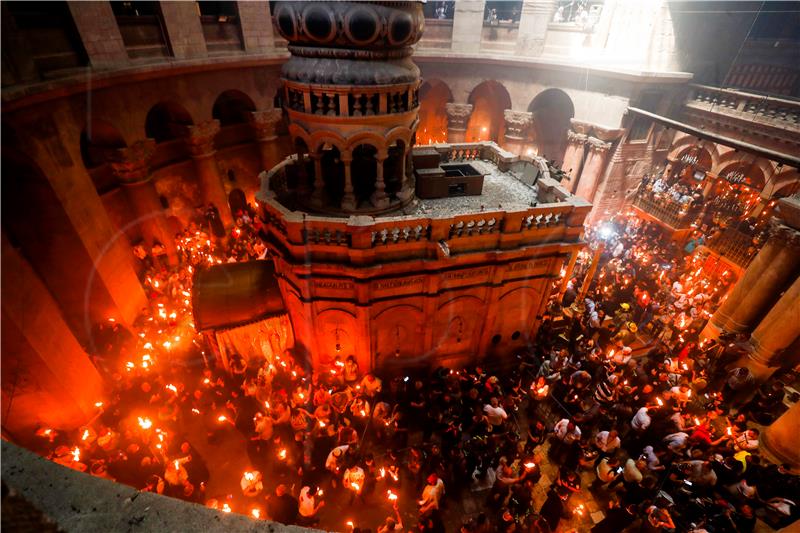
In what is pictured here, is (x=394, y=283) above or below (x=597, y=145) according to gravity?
below

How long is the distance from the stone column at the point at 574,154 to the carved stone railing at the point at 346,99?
1280 cm

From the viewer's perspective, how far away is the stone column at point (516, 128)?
20578mm

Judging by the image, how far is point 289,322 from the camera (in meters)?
11.9

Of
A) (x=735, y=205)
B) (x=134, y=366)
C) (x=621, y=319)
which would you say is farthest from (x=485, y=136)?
(x=134, y=366)

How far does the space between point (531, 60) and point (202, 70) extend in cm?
1534

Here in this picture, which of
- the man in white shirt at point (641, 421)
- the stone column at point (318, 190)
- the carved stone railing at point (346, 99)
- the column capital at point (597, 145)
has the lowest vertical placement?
the man in white shirt at point (641, 421)

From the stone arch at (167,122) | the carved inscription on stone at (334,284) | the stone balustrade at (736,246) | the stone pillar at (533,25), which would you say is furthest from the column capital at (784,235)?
the stone arch at (167,122)

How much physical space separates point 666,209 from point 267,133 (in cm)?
2062

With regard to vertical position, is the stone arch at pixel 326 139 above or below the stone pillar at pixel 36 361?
above

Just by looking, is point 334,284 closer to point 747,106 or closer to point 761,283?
point 761,283

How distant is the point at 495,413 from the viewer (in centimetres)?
1015

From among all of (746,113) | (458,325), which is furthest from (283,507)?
(746,113)

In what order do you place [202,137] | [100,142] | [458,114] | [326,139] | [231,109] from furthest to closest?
1. [458,114]
2. [231,109]
3. [202,137]
4. [100,142]
5. [326,139]

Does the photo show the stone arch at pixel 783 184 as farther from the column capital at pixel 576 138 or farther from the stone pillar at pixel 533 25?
the stone pillar at pixel 533 25
